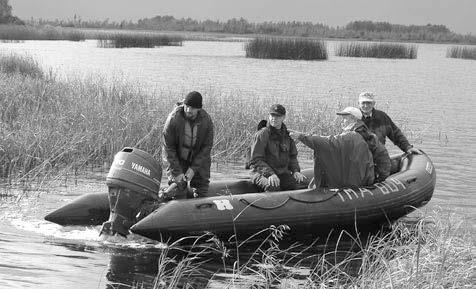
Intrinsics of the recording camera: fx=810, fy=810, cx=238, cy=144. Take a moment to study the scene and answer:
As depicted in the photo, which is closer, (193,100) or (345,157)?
(193,100)

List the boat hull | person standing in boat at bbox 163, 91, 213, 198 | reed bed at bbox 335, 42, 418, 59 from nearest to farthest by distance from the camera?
the boat hull, person standing in boat at bbox 163, 91, 213, 198, reed bed at bbox 335, 42, 418, 59

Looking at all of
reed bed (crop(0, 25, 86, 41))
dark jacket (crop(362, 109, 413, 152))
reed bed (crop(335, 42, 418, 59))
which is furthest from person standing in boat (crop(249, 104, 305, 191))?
reed bed (crop(0, 25, 86, 41))

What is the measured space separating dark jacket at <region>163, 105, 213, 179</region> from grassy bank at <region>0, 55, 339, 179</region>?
231 cm

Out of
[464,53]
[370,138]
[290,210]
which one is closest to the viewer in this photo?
[290,210]

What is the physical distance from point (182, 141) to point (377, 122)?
335 centimetres

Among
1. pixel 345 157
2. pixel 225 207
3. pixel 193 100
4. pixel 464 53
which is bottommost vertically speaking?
pixel 464 53

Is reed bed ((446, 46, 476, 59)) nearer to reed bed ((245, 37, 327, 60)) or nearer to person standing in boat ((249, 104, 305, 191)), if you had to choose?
reed bed ((245, 37, 327, 60))

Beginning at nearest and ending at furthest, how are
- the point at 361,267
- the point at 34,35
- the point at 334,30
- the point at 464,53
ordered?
the point at 361,267 < the point at 464,53 < the point at 34,35 < the point at 334,30

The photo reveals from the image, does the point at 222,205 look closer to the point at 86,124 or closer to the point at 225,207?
the point at 225,207

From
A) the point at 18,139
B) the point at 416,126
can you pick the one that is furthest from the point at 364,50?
the point at 18,139

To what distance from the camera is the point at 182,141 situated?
857 centimetres

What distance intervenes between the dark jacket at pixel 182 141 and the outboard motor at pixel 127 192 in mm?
425

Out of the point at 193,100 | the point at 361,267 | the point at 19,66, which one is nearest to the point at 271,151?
the point at 193,100

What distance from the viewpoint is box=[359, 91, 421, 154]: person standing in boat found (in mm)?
10414
